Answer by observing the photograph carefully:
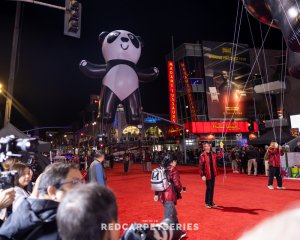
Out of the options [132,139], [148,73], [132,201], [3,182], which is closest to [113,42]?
[148,73]

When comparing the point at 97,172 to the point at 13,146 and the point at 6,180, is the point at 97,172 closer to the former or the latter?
the point at 13,146

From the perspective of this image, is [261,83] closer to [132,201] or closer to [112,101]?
[112,101]

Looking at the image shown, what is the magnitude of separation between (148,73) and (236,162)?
9695 millimetres

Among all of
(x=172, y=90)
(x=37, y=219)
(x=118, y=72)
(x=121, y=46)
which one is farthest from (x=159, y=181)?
(x=172, y=90)

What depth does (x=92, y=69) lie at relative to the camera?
20.1 m

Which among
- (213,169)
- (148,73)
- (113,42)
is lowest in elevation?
(213,169)

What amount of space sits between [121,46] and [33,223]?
723 inches

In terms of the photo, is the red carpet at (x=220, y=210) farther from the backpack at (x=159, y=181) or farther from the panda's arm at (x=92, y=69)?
the panda's arm at (x=92, y=69)

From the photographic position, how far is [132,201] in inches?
385

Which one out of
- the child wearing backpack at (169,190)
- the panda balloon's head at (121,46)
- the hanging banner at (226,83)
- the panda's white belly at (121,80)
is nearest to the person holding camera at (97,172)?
the child wearing backpack at (169,190)

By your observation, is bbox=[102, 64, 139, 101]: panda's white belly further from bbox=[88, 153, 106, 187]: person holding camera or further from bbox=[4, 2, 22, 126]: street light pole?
bbox=[88, 153, 106, 187]: person holding camera

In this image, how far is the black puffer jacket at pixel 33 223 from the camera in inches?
70.1

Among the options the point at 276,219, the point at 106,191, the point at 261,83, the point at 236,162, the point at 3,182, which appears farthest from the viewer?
the point at 261,83

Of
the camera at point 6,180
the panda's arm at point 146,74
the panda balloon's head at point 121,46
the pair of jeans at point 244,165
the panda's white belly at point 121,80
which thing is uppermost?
the panda balloon's head at point 121,46
